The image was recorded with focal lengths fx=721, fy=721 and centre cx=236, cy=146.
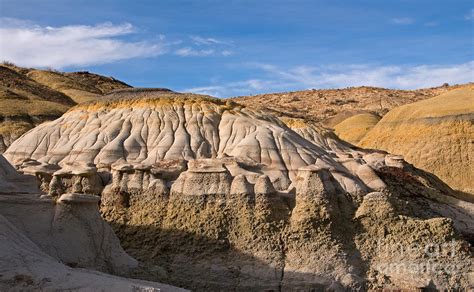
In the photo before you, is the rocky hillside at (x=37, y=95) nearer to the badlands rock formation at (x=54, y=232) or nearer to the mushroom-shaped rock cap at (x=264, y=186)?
the mushroom-shaped rock cap at (x=264, y=186)

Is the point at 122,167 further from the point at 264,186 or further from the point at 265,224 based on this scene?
the point at 265,224

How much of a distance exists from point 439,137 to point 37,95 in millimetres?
41900

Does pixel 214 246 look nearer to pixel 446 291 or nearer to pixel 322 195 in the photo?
pixel 322 195

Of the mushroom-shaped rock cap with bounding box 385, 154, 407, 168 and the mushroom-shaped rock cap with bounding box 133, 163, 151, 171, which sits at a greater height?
the mushroom-shaped rock cap with bounding box 385, 154, 407, 168

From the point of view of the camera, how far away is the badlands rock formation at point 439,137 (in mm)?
50219

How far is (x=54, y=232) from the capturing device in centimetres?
1880

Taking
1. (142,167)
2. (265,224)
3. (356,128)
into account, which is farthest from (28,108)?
(265,224)

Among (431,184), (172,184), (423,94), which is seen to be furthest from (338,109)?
(172,184)

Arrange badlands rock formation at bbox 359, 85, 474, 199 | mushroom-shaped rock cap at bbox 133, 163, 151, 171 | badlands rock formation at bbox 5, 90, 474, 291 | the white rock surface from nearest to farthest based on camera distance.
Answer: badlands rock formation at bbox 5, 90, 474, 291, mushroom-shaped rock cap at bbox 133, 163, 151, 171, the white rock surface, badlands rock formation at bbox 359, 85, 474, 199

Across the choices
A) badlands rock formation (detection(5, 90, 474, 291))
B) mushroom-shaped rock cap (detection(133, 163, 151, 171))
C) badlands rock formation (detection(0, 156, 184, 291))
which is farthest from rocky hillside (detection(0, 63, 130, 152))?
badlands rock formation (detection(0, 156, 184, 291))

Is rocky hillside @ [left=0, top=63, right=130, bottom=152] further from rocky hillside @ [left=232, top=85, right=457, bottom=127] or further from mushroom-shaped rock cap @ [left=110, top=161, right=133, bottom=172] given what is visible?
rocky hillside @ [left=232, top=85, right=457, bottom=127]

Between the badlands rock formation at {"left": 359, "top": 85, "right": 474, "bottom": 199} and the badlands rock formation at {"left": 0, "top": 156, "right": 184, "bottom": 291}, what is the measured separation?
33.6 meters

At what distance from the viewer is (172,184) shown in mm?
24953

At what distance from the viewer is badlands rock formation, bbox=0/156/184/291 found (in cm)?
1515
